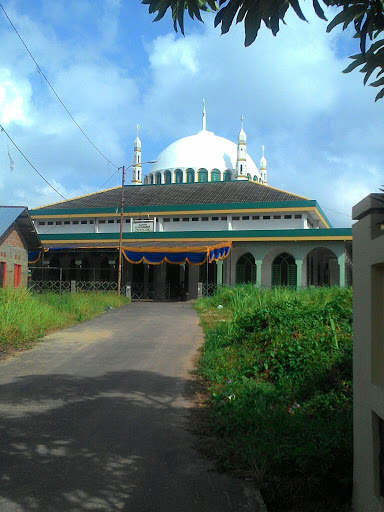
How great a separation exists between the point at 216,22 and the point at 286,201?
26.4 m

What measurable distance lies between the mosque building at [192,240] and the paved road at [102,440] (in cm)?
1557

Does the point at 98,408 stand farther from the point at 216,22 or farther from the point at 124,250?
the point at 124,250

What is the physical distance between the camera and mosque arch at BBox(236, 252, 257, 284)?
29141mm

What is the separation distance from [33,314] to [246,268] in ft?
61.1

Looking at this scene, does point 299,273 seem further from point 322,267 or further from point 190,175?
point 190,175

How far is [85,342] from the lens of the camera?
36.1ft

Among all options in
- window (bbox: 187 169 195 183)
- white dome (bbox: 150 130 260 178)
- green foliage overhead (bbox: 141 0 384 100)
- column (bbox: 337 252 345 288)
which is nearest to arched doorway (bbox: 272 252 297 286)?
column (bbox: 337 252 345 288)

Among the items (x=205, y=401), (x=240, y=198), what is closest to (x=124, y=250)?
(x=240, y=198)

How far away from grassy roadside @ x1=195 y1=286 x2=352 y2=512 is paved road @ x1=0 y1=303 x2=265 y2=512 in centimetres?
32

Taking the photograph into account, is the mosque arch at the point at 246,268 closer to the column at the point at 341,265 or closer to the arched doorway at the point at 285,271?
the arched doorway at the point at 285,271

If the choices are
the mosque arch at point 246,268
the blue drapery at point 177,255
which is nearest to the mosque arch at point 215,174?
the mosque arch at point 246,268

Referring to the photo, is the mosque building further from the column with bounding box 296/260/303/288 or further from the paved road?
the paved road

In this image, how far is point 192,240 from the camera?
2808 centimetres

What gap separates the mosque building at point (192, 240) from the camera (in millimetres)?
26422
